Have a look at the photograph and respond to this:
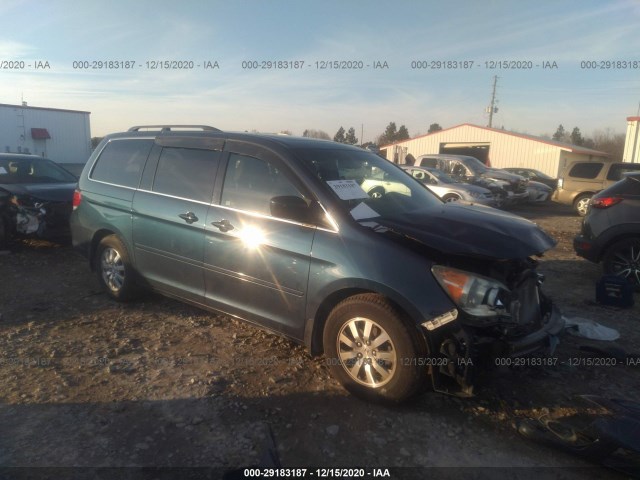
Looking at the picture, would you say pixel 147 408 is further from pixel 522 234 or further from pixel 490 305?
pixel 522 234

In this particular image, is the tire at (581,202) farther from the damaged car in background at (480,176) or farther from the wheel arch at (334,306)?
the wheel arch at (334,306)

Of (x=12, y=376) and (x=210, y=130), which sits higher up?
(x=210, y=130)

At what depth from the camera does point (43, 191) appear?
24.6 ft

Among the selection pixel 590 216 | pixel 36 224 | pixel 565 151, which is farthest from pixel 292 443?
pixel 565 151

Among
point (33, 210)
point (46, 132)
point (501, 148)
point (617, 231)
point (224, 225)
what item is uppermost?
point (501, 148)

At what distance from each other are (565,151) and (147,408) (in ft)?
106

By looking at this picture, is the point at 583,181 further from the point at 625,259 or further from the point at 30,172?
the point at 30,172

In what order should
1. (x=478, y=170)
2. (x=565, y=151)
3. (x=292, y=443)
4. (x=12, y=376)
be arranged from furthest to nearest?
(x=565, y=151) < (x=478, y=170) < (x=12, y=376) < (x=292, y=443)

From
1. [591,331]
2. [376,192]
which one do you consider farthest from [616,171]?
[376,192]

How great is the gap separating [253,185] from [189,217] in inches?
28.5

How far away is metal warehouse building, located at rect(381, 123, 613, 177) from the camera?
1198 inches

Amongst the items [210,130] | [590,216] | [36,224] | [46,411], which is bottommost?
[46,411]

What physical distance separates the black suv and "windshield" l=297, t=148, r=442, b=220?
326cm

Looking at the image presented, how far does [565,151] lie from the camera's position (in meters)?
30.0
